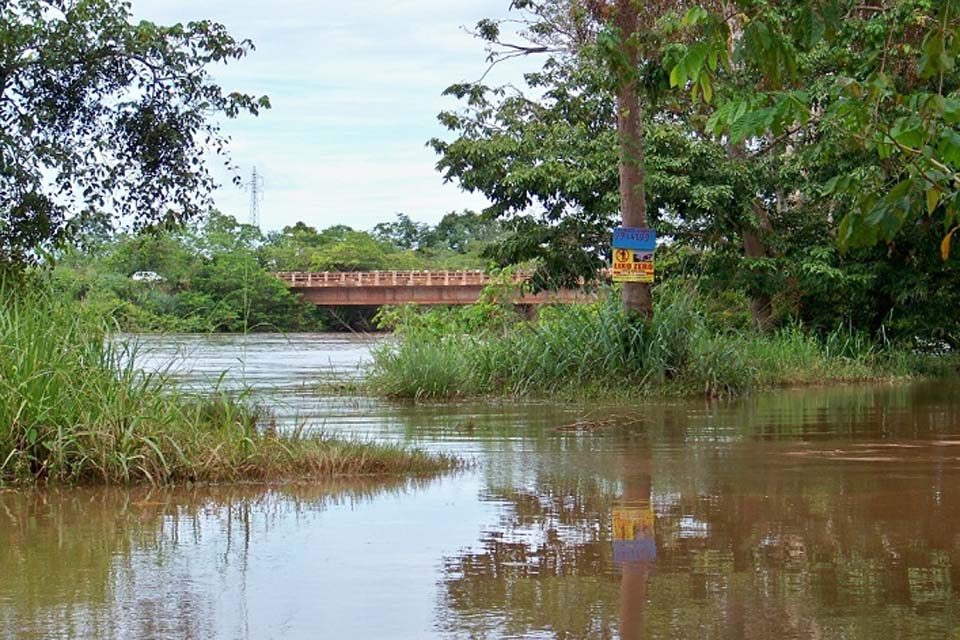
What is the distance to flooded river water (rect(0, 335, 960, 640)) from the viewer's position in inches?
196

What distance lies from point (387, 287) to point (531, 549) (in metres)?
52.2

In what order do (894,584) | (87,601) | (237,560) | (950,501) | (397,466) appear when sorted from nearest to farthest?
(87,601) → (894,584) → (237,560) → (950,501) → (397,466)

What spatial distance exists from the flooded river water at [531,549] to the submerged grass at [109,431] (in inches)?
10.9

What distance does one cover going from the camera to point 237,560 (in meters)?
6.22

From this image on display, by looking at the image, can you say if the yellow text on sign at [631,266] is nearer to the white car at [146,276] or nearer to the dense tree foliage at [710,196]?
the dense tree foliage at [710,196]

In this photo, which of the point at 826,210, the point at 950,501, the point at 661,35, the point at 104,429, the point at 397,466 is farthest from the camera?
the point at 826,210

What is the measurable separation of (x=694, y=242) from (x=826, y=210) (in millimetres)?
3323

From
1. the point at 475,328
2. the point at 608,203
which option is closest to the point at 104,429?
the point at 475,328

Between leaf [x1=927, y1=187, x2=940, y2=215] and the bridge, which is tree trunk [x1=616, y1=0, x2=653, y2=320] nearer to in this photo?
leaf [x1=927, y1=187, x2=940, y2=215]

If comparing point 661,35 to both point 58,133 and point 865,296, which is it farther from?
point 865,296

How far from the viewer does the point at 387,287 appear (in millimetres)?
58312

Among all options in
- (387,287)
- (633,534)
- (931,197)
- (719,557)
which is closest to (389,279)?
(387,287)

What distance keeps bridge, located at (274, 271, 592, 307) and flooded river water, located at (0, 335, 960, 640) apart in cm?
4518

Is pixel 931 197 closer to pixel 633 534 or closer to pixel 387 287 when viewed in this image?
pixel 633 534
